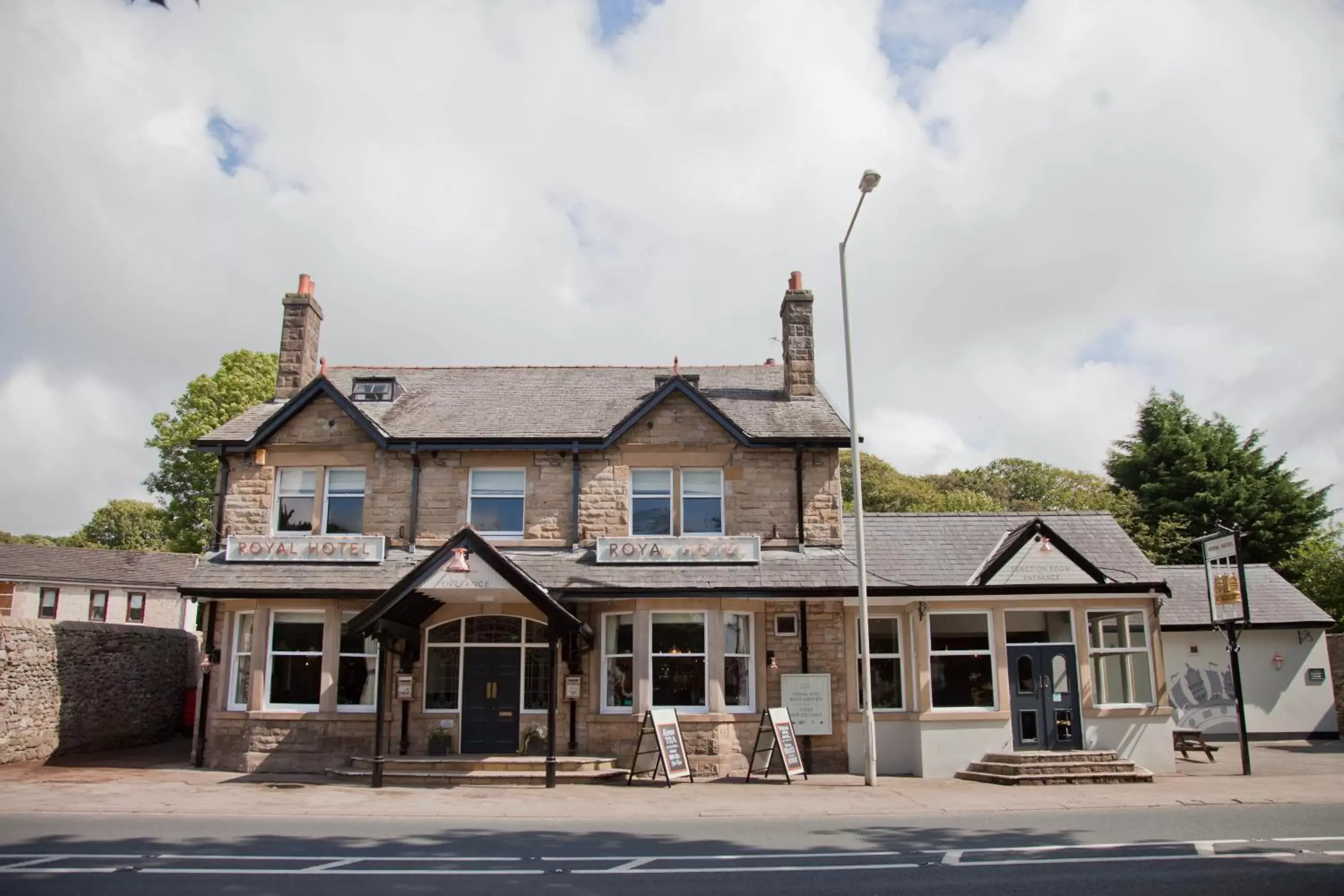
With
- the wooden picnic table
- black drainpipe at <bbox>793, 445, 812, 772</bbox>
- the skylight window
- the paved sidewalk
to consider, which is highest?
the skylight window

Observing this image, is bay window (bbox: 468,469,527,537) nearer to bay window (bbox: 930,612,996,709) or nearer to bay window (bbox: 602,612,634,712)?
bay window (bbox: 602,612,634,712)

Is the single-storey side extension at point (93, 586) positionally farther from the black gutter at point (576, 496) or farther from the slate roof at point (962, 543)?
the slate roof at point (962, 543)

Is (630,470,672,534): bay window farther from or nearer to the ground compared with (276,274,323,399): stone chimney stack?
nearer to the ground

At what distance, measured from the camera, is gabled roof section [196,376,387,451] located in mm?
20281

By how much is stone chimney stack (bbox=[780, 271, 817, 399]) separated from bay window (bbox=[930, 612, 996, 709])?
5993 mm

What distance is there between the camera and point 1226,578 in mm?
18453

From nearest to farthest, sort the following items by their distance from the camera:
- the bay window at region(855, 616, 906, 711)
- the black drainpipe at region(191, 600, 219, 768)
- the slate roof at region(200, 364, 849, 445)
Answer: the bay window at region(855, 616, 906, 711), the black drainpipe at region(191, 600, 219, 768), the slate roof at region(200, 364, 849, 445)

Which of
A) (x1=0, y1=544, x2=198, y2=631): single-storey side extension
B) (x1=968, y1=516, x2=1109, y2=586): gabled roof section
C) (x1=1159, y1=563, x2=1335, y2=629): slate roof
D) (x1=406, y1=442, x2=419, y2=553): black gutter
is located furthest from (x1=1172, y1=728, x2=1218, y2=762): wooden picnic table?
(x1=0, y1=544, x2=198, y2=631): single-storey side extension

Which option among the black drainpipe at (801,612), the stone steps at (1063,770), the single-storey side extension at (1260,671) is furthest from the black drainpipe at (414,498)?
the single-storey side extension at (1260,671)

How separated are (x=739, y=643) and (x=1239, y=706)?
917cm

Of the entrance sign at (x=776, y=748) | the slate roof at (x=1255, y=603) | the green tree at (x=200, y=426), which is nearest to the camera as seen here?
the entrance sign at (x=776, y=748)

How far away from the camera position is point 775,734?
17.3 m

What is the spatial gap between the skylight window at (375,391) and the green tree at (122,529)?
54.5 meters

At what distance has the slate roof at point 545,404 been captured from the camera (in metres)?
20.6
